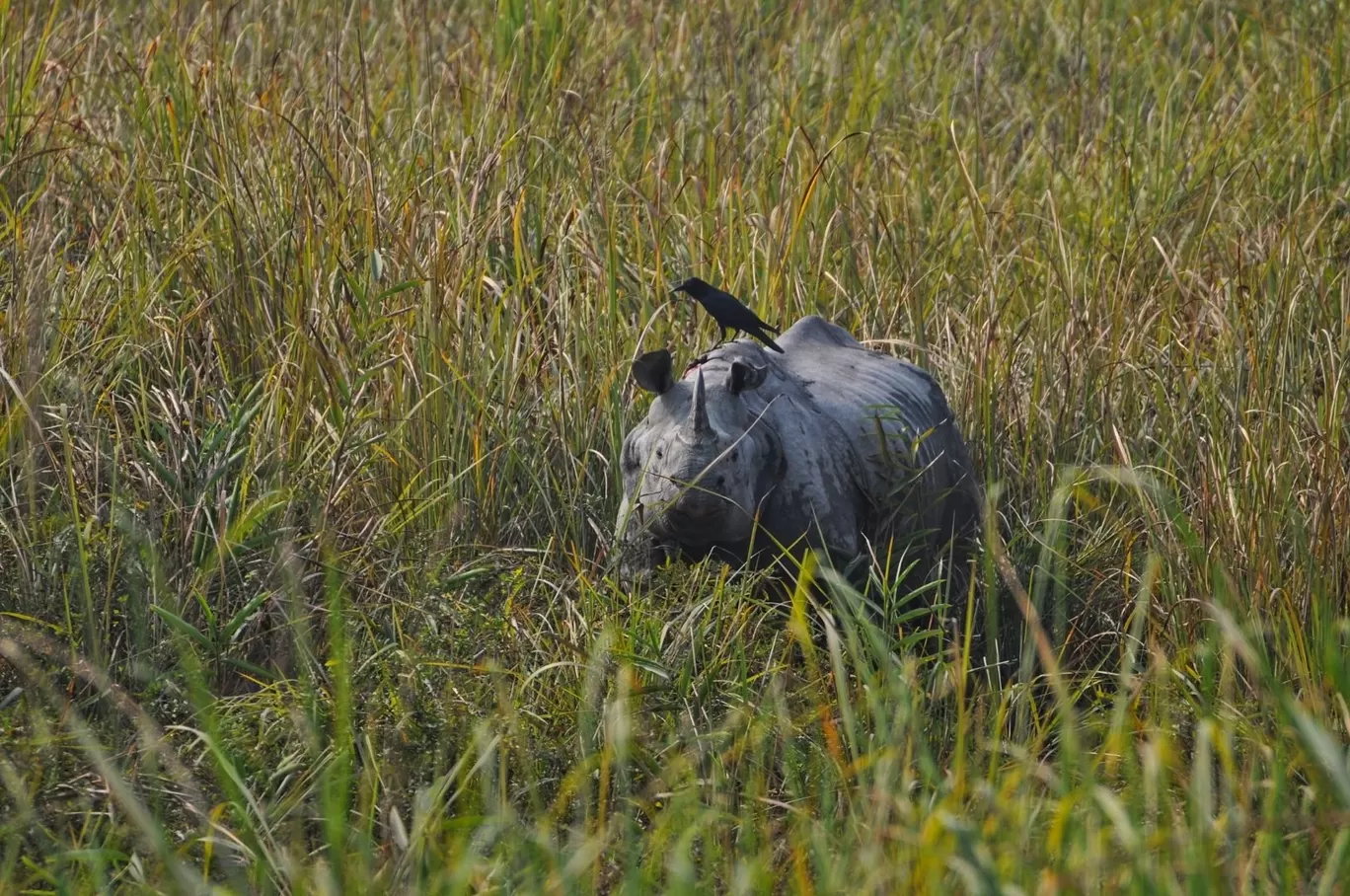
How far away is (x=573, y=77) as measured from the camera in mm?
5559

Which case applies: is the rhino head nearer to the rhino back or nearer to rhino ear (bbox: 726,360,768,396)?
rhino ear (bbox: 726,360,768,396)

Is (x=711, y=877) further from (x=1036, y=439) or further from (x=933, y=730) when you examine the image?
(x=1036, y=439)

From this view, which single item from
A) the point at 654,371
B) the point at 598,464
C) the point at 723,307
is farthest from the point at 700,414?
the point at 598,464

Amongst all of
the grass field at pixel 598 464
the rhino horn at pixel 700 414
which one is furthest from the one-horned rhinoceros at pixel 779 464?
the grass field at pixel 598 464

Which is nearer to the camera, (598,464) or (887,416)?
(887,416)

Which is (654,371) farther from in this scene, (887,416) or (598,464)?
(598,464)

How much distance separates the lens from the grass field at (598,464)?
2.37 m

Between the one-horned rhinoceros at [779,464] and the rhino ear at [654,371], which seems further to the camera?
the rhino ear at [654,371]

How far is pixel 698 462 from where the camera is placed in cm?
298

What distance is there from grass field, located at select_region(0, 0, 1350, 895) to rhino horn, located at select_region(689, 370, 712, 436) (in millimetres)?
292

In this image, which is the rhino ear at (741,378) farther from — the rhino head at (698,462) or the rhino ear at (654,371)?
the rhino ear at (654,371)

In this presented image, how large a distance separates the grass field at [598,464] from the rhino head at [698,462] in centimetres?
13

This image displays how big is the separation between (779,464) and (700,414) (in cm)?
24

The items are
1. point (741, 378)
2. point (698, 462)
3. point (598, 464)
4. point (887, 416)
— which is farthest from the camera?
point (598, 464)
